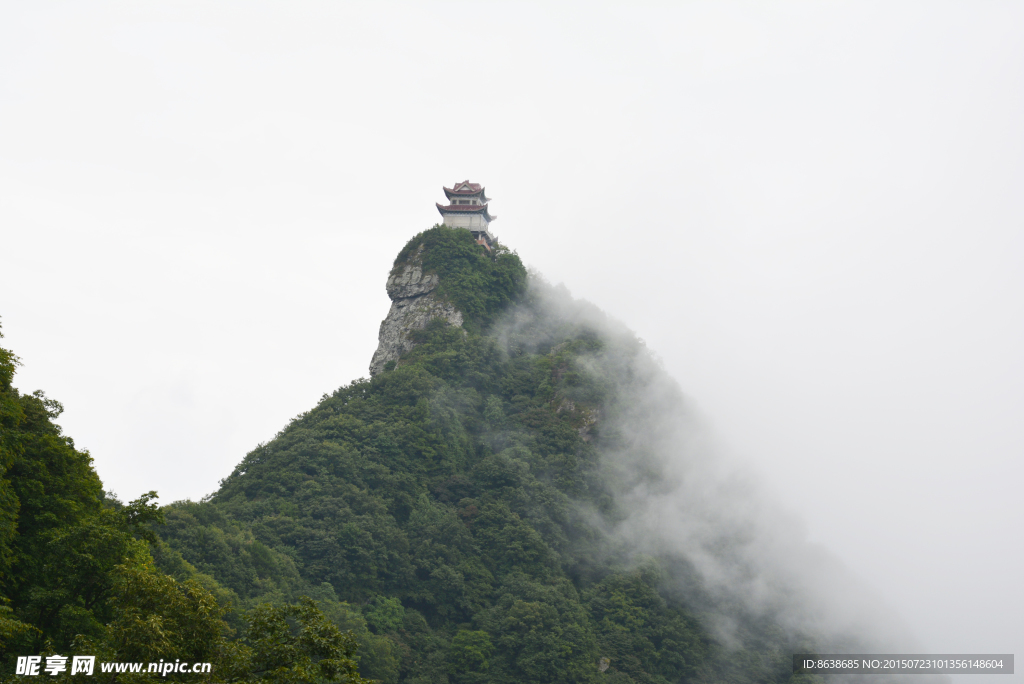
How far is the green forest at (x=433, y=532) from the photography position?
1880cm

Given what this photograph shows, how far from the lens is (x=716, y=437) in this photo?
206 ft

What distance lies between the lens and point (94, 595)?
18453mm

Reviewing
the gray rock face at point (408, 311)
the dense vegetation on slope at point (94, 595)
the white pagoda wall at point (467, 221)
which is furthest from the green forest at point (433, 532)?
the white pagoda wall at point (467, 221)

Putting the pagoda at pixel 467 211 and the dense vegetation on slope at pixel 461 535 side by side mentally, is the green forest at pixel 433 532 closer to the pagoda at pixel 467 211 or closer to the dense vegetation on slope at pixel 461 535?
the dense vegetation on slope at pixel 461 535

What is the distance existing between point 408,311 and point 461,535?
25.1 m

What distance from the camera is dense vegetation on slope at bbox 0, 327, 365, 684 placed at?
44.3 ft

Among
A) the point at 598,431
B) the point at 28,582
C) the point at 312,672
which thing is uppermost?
the point at 598,431

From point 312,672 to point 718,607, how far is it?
1548 inches

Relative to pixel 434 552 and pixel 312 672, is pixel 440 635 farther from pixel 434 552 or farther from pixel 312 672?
pixel 312 672

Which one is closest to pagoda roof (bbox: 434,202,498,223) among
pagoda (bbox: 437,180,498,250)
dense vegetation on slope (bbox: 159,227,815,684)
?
pagoda (bbox: 437,180,498,250)

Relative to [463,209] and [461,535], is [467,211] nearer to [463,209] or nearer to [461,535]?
[463,209]

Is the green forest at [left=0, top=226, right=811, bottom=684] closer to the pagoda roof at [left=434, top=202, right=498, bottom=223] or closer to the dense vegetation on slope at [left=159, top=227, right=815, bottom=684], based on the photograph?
the dense vegetation on slope at [left=159, top=227, right=815, bottom=684]

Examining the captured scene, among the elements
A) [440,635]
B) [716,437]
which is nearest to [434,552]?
[440,635]

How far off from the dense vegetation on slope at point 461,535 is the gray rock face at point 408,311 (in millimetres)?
2673
